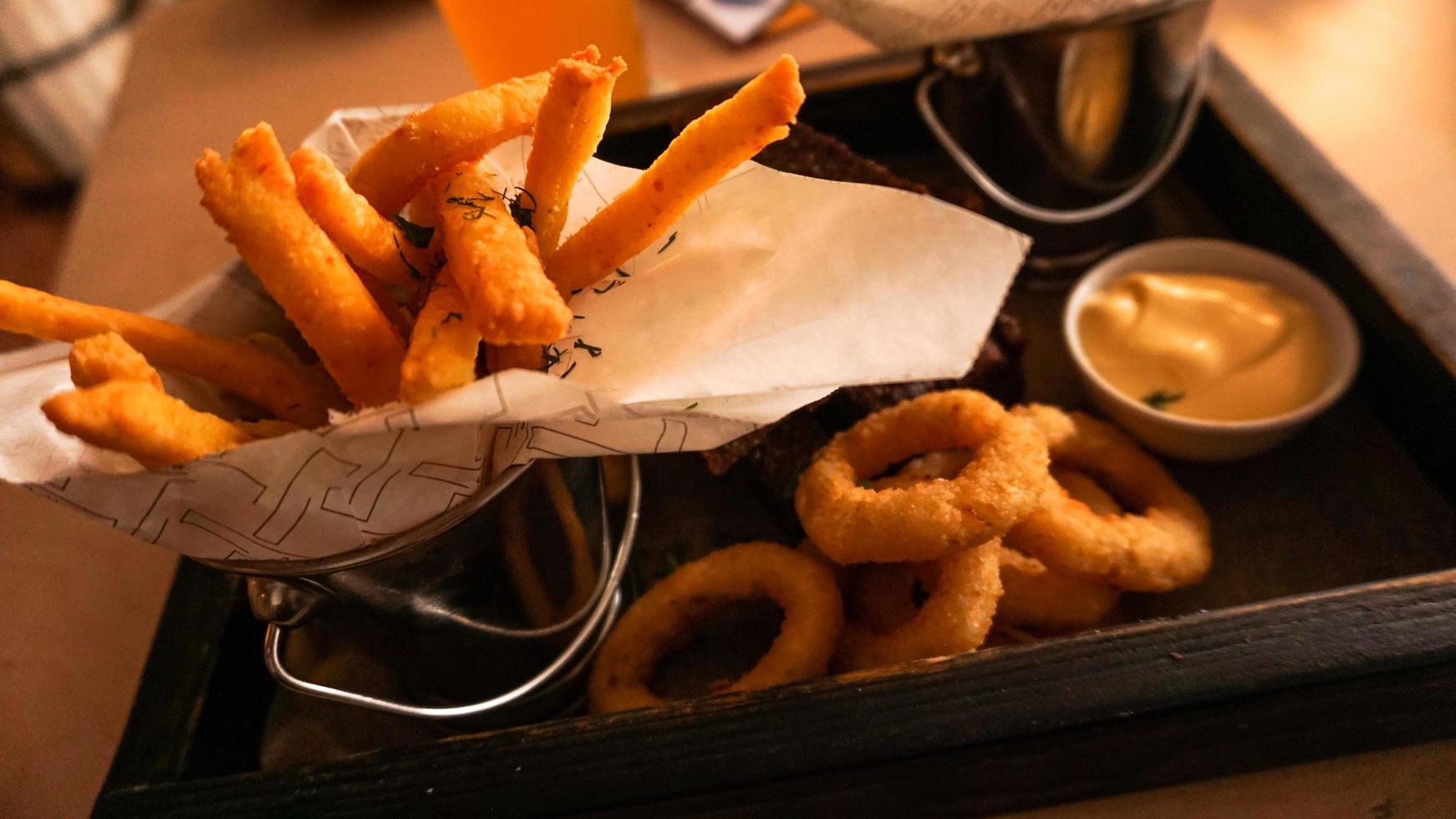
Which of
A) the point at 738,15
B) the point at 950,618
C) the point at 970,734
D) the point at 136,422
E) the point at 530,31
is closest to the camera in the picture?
the point at 136,422

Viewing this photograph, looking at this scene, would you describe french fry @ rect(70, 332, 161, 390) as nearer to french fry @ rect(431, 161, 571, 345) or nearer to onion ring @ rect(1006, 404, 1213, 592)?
french fry @ rect(431, 161, 571, 345)

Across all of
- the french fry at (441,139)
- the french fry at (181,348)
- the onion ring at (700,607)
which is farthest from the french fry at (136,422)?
the onion ring at (700,607)

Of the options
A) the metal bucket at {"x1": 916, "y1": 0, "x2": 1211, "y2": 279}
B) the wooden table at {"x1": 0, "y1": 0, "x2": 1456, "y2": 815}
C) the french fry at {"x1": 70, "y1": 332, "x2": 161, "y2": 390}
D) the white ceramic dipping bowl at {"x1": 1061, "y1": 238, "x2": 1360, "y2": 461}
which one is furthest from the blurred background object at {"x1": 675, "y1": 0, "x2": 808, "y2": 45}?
the french fry at {"x1": 70, "y1": 332, "x2": 161, "y2": 390}

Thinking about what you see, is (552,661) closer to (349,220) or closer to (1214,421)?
(349,220)

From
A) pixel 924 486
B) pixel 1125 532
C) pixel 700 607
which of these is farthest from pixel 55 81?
pixel 1125 532

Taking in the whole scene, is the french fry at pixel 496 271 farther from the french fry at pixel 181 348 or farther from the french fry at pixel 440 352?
the french fry at pixel 181 348

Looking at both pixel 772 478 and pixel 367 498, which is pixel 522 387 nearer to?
pixel 367 498
